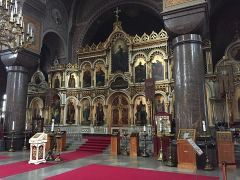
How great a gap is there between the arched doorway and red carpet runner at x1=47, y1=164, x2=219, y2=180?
7.95m

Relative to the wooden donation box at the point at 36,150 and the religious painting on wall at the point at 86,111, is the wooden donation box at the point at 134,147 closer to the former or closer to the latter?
the wooden donation box at the point at 36,150

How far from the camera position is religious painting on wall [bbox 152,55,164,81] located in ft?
46.5

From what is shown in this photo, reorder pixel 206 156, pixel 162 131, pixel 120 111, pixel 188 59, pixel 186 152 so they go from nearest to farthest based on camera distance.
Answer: pixel 206 156 → pixel 186 152 → pixel 188 59 → pixel 162 131 → pixel 120 111

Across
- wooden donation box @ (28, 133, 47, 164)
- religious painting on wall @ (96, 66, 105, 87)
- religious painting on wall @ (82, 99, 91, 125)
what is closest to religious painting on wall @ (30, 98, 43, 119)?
religious painting on wall @ (82, 99, 91, 125)

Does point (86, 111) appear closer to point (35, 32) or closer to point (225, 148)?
Answer: point (35, 32)

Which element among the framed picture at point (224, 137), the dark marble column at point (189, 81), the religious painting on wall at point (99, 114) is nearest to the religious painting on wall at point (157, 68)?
the religious painting on wall at point (99, 114)

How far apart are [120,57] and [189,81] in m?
8.36

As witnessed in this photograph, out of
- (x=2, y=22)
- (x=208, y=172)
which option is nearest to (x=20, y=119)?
(x=2, y=22)

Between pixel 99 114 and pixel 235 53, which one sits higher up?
pixel 235 53

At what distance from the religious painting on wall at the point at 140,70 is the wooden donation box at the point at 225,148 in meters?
7.69

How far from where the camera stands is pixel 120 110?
15062 millimetres

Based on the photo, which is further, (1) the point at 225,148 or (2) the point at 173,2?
(2) the point at 173,2

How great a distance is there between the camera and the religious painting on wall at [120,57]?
15.3 meters

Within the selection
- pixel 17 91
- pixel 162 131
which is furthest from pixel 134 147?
pixel 17 91
